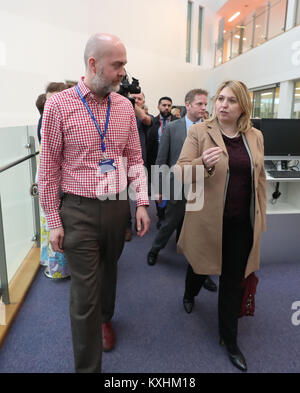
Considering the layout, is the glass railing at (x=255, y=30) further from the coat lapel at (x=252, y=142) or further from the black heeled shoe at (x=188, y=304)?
the black heeled shoe at (x=188, y=304)

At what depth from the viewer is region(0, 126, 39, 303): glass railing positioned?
78.3 inches

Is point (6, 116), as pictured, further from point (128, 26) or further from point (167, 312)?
point (167, 312)

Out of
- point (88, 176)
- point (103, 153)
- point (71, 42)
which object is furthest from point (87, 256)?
point (71, 42)

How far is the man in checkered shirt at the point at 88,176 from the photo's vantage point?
113 centimetres

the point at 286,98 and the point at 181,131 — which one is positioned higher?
the point at 286,98

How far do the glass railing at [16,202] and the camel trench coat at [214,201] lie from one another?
48.4 inches

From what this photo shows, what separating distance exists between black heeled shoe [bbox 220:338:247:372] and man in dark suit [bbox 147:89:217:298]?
2.29 ft

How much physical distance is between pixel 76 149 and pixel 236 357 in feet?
4.53

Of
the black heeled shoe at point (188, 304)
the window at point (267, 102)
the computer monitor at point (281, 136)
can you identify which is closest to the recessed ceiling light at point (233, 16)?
the window at point (267, 102)

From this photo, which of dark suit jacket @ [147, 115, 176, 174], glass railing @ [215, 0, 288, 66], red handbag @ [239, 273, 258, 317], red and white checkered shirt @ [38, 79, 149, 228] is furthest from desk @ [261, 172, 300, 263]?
glass railing @ [215, 0, 288, 66]

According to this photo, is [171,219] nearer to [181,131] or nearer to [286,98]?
[181,131]

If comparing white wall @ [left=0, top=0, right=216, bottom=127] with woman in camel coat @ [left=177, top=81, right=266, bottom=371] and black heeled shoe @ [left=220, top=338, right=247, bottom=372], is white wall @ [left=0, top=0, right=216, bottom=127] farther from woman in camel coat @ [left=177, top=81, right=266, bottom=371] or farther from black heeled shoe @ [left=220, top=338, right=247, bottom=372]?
black heeled shoe @ [left=220, top=338, right=247, bottom=372]

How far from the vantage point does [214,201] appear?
1436 millimetres
